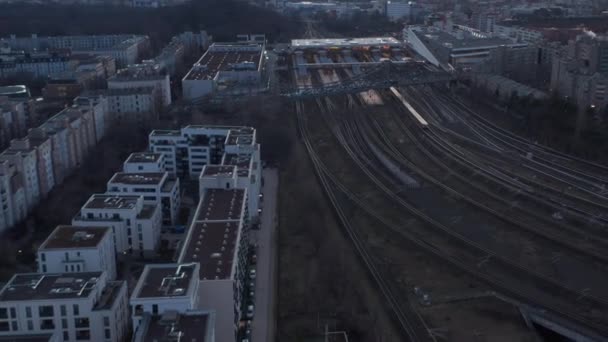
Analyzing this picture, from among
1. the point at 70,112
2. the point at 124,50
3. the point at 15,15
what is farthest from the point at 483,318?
the point at 15,15

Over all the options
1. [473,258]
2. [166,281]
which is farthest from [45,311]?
[473,258]

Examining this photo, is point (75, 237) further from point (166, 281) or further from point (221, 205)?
point (166, 281)

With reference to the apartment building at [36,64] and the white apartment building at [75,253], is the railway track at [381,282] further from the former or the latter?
the apartment building at [36,64]

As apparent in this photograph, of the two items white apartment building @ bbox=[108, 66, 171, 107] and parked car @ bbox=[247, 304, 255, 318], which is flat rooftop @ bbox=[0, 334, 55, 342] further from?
white apartment building @ bbox=[108, 66, 171, 107]

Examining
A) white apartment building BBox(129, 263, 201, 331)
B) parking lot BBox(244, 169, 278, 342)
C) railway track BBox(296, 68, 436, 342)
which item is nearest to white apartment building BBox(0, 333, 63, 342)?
white apartment building BBox(129, 263, 201, 331)

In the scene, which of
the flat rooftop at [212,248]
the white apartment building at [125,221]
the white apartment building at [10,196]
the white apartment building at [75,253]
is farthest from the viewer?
the white apartment building at [10,196]

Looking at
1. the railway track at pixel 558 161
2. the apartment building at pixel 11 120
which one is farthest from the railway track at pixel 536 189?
the apartment building at pixel 11 120

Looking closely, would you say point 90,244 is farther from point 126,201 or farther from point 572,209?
point 572,209
